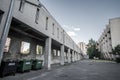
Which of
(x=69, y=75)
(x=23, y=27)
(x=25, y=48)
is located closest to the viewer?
(x=69, y=75)

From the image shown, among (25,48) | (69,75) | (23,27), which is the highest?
(23,27)

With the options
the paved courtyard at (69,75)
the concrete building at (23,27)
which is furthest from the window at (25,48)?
the paved courtyard at (69,75)

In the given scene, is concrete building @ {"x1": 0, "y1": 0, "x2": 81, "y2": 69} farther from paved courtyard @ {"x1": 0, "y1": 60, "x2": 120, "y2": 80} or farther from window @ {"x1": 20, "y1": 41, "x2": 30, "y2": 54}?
paved courtyard @ {"x1": 0, "y1": 60, "x2": 120, "y2": 80}

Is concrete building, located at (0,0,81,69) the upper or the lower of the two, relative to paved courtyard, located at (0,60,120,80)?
upper

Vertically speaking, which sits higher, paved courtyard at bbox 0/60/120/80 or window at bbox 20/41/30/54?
window at bbox 20/41/30/54

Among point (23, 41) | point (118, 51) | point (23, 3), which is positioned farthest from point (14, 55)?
point (118, 51)

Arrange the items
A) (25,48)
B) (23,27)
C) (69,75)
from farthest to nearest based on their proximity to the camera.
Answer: (25,48)
(23,27)
(69,75)

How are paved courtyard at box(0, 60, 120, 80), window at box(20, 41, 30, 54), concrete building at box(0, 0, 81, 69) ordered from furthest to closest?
window at box(20, 41, 30, 54), paved courtyard at box(0, 60, 120, 80), concrete building at box(0, 0, 81, 69)

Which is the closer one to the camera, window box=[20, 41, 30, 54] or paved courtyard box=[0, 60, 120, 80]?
paved courtyard box=[0, 60, 120, 80]

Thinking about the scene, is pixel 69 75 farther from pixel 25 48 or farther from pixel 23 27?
pixel 25 48

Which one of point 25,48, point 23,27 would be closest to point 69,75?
point 23,27

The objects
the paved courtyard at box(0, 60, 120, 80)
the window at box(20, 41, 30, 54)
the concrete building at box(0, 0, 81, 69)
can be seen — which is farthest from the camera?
the window at box(20, 41, 30, 54)

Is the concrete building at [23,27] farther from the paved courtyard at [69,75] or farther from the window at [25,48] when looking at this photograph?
the paved courtyard at [69,75]

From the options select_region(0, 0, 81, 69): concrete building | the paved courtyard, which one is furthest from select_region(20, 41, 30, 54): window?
the paved courtyard
